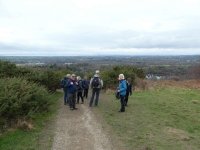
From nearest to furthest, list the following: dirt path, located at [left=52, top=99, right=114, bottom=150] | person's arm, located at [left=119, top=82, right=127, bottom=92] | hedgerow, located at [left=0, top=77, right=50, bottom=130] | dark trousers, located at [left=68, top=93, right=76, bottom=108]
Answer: dirt path, located at [left=52, top=99, right=114, bottom=150]
hedgerow, located at [left=0, top=77, right=50, bottom=130]
person's arm, located at [left=119, top=82, right=127, bottom=92]
dark trousers, located at [left=68, top=93, right=76, bottom=108]

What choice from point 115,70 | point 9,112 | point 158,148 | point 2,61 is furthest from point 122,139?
point 115,70

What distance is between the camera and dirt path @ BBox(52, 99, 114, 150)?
11.2m

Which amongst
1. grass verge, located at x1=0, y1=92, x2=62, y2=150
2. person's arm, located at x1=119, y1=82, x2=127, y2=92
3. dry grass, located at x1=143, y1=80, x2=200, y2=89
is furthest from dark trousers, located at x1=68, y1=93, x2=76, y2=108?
dry grass, located at x1=143, y1=80, x2=200, y2=89

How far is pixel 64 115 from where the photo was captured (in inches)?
690

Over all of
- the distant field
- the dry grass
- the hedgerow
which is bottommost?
the dry grass

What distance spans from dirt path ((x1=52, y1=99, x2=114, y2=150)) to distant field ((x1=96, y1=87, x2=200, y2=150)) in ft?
1.84

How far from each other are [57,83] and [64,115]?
1301 centimetres

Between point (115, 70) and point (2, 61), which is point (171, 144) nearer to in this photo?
point (2, 61)

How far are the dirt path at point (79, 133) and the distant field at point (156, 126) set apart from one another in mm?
560

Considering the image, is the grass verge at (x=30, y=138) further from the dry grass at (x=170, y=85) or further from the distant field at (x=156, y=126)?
the dry grass at (x=170, y=85)

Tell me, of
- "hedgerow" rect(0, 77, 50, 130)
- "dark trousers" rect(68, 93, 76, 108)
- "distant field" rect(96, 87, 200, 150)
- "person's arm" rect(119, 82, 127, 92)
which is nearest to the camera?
"distant field" rect(96, 87, 200, 150)

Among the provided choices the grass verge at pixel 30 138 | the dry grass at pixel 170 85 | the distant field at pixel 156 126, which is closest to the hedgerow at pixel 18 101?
the grass verge at pixel 30 138

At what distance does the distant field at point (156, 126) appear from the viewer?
11.8m

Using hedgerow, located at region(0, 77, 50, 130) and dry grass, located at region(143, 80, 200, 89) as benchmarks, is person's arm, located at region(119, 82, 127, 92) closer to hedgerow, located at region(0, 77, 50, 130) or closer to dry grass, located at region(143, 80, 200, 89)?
hedgerow, located at region(0, 77, 50, 130)
